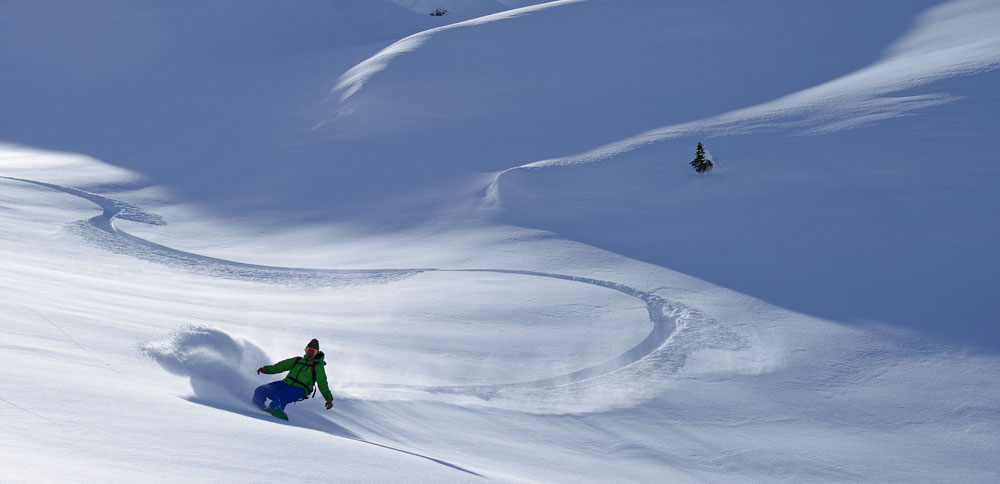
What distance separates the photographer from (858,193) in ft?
47.2

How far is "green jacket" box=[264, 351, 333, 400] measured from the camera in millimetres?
7824

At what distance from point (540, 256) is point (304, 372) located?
22.2 ft

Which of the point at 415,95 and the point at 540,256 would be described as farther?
the point at 415,95

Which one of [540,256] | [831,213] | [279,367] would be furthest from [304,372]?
[831,213]

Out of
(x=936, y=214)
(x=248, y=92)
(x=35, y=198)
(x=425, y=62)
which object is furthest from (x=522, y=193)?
(x=248, y=92)

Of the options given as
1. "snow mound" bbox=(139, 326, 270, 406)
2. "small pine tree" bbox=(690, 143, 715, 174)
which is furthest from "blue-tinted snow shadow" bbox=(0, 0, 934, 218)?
"snow mound" bbox=(139, 326, 270, 406)

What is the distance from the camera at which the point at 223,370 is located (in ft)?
26.5

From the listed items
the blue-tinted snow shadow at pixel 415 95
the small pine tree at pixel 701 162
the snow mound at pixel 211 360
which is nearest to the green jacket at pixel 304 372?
the snow mound at pixel 211 360

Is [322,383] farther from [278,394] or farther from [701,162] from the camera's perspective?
[701,162]

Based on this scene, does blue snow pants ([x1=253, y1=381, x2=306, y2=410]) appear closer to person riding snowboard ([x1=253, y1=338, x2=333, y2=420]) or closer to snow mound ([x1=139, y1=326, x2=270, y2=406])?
person riding snowboard ([x1=253, y1=338, x2=333, y2=420])

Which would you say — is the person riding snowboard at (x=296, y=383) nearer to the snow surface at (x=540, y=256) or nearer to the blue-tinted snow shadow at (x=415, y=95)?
the snow surface at (x=540, y=256)

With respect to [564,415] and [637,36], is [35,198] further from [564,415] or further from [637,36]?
[637,36]

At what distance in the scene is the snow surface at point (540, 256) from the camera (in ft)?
26.0

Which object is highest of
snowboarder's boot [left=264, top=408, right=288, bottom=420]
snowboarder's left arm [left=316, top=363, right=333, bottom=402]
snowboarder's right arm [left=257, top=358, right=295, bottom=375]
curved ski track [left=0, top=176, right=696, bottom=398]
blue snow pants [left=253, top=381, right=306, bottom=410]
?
curved ski track [left=0, top=176, right=696, bottom=398]
